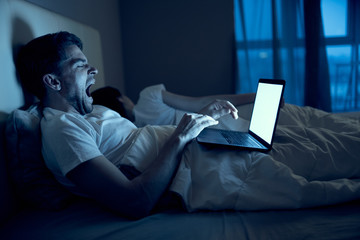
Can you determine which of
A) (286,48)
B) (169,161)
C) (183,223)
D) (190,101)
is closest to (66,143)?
(169,161)

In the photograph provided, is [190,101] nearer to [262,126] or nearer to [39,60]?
[262,126]

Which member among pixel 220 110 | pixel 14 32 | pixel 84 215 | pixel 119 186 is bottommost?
pixel 84 215

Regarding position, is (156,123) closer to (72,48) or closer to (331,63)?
(72,48)

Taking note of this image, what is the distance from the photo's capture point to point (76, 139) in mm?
814

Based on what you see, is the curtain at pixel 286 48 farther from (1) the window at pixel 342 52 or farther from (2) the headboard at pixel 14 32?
(2) the headboard at pixel 14 32

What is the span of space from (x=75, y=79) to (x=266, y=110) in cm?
81

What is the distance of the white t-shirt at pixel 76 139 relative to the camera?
0.79 metres

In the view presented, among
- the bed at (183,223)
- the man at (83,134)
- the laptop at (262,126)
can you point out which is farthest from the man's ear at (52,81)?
the laptop at (262,126)

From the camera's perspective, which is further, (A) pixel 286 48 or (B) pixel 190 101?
(A) pixel 286 48

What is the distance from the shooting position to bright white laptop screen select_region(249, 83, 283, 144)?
3.34ft

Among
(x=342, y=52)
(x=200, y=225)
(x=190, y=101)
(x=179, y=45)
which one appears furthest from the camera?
(x=179, y=45)

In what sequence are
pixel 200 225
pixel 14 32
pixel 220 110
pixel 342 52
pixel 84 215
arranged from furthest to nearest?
1. pixel 342 52
2. pixel 220 110
3. pixel 14 32
4. pixel 84 215
5. pixel 200 225

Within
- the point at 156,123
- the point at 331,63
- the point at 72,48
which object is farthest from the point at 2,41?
the point at 331,63

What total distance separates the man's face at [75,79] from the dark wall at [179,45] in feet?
6.56
